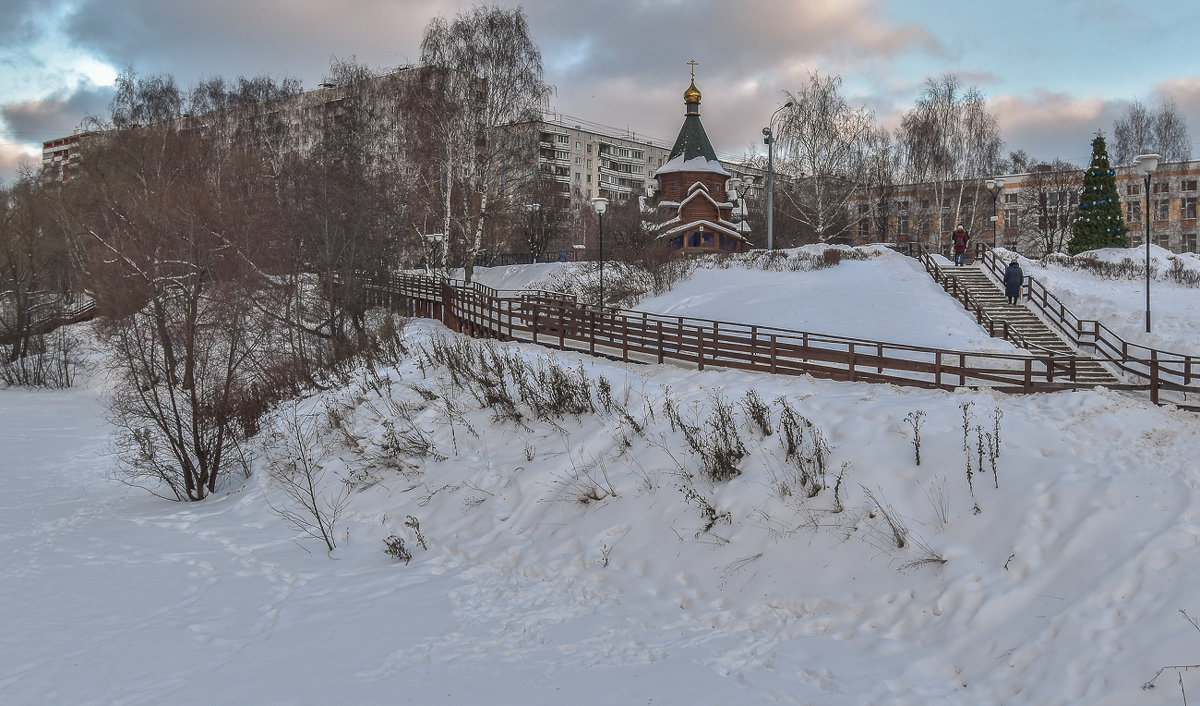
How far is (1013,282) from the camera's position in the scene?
27.6 metres

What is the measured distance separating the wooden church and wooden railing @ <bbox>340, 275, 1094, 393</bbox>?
825 inches

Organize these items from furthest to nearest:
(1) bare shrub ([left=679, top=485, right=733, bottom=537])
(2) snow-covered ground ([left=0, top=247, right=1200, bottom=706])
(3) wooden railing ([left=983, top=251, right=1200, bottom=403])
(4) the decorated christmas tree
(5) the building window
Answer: (5) the building window
(4) the decorated christmas tree
(3) wooden railing ([left=983, top=251, right=1200, bottom=403])
(1) bare shrub ([left=679, top=485, right=733, bottom=537])
(2) snow-covered ground ([left=0, top=247, right=1200, bottom=706])

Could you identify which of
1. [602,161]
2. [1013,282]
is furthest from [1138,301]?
[602,161]

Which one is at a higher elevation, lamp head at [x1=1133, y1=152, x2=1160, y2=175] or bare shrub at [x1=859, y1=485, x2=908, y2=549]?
lamp head at [x1=1133, y1=152, x2=1160, y2=175]

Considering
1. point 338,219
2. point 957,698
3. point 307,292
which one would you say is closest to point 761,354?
point 957,698

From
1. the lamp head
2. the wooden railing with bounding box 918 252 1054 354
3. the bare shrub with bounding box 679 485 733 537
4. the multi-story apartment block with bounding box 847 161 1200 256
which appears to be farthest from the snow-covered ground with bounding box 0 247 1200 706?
the multi-story apartment block with bounding box 847 161 1200 256

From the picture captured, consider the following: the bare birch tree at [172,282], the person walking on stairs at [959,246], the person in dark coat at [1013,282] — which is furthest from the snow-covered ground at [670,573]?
the person walking on stairs at [959,246]

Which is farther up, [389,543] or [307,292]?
[307,292]

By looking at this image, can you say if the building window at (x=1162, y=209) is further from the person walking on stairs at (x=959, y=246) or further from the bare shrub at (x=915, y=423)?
the bare shrub at (x=915, y=423)

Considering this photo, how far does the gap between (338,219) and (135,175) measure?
631 inches

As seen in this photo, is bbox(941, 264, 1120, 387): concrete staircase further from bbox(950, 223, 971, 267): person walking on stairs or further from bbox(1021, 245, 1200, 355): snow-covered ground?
bbox(1021, 245, 1200, 355): snow-covered ground

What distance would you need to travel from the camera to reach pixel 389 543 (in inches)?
455

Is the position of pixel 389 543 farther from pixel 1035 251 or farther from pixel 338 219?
pixel 1035 251

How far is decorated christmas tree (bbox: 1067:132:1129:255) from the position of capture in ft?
147
